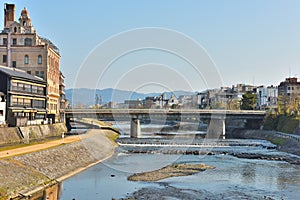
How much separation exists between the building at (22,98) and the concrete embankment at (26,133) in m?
1.40

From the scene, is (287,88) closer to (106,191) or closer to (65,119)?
(65,119)

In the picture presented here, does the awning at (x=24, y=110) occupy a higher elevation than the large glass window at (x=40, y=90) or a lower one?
lower

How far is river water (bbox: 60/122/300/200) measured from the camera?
93.7 feet

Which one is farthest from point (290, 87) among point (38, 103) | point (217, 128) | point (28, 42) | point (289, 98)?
point (38, 103)

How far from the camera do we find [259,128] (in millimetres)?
98375

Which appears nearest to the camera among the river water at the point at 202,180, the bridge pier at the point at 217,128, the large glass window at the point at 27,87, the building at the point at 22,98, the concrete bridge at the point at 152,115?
the river water at the point at 202,180

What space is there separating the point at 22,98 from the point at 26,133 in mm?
7166

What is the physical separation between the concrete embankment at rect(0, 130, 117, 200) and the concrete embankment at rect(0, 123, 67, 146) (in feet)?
27.4

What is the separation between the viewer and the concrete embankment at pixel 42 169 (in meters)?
25.9

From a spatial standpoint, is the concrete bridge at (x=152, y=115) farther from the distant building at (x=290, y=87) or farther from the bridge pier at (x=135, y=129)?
the distant building at (x=290, y=87)

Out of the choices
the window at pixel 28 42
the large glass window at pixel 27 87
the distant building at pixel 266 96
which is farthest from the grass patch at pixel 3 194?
the distant building at pixel 266 96

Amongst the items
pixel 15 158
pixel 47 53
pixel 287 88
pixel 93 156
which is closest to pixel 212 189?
pixel 15 158

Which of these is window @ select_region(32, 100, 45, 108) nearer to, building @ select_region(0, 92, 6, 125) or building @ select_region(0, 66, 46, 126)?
building @ select_region(0, 66, 46, 126)

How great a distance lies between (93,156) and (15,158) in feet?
49.5
